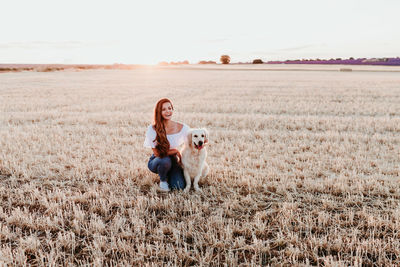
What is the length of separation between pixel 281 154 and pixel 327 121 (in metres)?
4.71

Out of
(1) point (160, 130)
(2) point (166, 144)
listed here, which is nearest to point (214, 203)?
(2) point (166, 144)

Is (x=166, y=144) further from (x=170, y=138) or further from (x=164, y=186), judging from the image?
(x=164, y=186)

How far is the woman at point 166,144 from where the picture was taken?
4.86m

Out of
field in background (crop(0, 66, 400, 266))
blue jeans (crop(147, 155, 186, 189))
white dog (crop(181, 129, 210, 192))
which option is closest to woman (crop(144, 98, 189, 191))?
blue jeans (crop(147, 155, 186, 189))

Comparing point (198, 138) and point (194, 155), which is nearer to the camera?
point (198, 138)

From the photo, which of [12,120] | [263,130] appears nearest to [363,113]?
[263,130]

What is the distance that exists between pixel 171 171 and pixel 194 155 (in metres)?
0.59

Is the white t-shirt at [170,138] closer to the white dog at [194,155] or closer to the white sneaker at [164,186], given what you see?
the white dog at [194,155]

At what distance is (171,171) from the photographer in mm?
5168

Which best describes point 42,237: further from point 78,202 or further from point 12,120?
point 12,120

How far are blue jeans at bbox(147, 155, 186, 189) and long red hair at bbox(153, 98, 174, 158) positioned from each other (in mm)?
178

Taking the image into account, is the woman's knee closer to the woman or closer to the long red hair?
the woman

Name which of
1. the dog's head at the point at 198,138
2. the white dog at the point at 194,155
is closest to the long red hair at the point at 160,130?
the white dog at the point at 194,155

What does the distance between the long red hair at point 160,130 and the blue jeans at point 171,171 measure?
0.58ft
